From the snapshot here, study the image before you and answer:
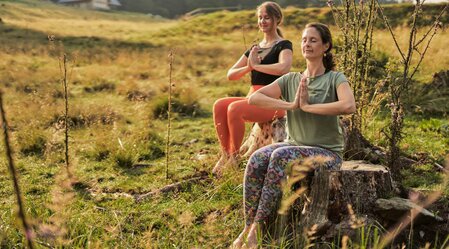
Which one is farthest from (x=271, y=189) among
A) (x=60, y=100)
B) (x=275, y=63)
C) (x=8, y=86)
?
(x=8, y=86)

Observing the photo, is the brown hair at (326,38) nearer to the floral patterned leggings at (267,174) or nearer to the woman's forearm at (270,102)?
the woman's forearm at (270,102)

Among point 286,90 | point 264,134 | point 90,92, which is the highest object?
point 286,90

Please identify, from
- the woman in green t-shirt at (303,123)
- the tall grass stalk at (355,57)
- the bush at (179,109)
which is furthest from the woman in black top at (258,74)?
the bush at (179,109)

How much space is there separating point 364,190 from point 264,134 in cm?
186

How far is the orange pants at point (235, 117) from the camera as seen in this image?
200 inches

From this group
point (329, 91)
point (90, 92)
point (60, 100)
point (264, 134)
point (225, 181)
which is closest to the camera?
point (329, 91)

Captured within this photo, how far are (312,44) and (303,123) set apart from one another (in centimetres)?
61

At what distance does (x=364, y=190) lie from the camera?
3662 millimetres

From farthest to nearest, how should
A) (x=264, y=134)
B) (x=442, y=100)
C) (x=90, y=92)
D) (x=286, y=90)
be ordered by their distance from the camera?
(x=90, y=92), (x=442, y=100), (x=264, y=134), (x=286, y=90)

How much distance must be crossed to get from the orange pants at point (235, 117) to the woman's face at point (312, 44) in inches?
53.5

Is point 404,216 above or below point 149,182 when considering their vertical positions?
above

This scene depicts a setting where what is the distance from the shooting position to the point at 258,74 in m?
5.15

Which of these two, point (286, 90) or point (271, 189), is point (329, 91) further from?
point (271, 189)

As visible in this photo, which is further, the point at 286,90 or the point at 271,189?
the point at 286,90
